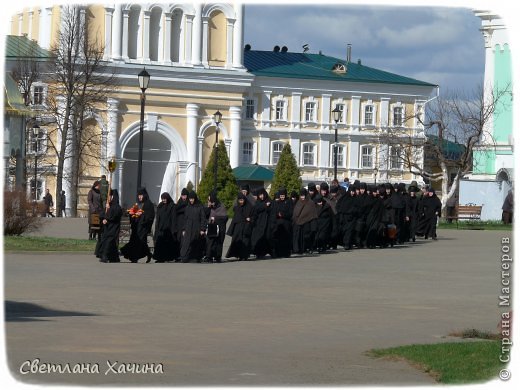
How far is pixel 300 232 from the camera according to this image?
33.4 meters

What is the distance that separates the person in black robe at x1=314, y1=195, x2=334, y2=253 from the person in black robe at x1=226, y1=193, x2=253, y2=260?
3064mm

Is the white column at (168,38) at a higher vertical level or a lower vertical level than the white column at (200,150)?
higher

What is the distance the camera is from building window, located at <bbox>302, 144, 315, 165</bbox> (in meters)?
90.4

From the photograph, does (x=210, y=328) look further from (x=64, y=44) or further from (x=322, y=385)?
(x=64, y=44)

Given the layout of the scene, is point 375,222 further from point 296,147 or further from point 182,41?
point 296,147

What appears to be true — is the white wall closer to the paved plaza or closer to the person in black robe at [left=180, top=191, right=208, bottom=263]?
the paved plaza

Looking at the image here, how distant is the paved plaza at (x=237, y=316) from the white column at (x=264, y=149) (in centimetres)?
5940

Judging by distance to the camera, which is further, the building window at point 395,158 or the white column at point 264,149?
the white column at point 264,149

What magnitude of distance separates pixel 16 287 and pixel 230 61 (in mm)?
66590

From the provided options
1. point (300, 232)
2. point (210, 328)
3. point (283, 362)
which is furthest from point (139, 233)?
point (283, 362)

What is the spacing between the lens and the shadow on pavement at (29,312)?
15.4 metres

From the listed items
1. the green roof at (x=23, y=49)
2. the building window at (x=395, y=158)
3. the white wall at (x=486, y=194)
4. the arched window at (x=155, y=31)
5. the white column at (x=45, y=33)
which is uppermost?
the arched window at (x=155, y=31)

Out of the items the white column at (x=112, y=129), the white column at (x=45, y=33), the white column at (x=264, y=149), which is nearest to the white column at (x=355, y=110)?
the white column at (x=264, y=149)

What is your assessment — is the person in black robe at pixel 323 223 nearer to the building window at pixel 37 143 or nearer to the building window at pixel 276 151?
the building window at pixel 37 143
